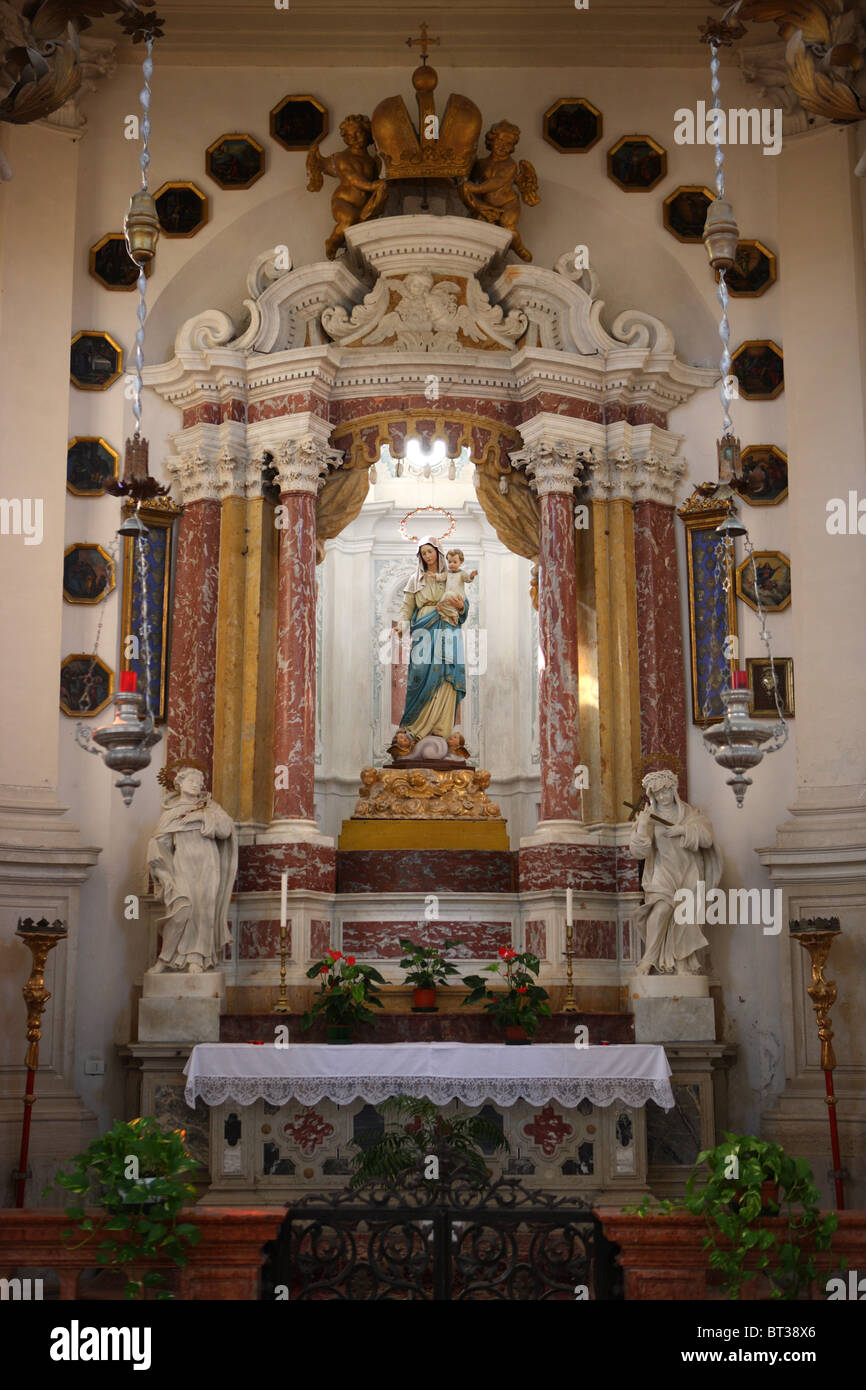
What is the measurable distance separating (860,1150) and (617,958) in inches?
82.9

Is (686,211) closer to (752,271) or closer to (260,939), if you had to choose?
(752,271)

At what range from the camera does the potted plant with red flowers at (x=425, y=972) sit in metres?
10.8

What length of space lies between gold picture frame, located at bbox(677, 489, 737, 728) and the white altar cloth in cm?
314

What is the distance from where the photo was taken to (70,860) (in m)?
11.2

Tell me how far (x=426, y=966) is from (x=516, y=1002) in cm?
75

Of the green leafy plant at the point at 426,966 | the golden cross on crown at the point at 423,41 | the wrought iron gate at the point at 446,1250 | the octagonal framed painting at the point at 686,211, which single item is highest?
the golden cross on crown at the point at 423,41

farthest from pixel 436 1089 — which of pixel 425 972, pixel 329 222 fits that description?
pixel 329 222

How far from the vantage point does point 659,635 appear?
12.2m

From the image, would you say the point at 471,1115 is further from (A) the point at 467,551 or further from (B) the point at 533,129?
(B) the point at 533,129

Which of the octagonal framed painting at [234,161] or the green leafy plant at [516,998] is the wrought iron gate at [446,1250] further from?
the octagonal framed painting at [234,161]

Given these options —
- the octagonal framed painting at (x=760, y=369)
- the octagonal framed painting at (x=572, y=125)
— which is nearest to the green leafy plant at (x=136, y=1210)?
the octagonal framed painting at (x=760, y=369)

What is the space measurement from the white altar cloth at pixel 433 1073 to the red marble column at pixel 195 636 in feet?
9.02
